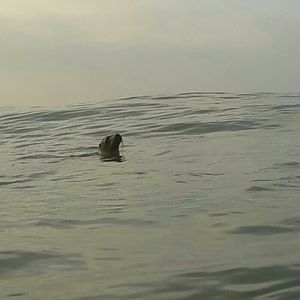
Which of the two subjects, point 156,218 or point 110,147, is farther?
point 110,147

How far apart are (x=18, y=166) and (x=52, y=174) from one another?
2.76 feet

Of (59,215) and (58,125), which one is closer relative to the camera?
(59,215)

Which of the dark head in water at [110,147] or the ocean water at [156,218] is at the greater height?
the dark head in water at [110,147]

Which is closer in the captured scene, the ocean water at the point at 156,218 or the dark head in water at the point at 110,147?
the ocean water at the point at 156,218

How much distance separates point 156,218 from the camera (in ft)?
13.8

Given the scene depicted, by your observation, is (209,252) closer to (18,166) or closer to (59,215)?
(59,215)

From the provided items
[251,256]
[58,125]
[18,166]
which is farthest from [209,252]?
[58,125]

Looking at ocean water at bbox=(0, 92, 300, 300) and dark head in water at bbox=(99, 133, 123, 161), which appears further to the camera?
dark head in water at bbox=(99, 133, 123, 161)

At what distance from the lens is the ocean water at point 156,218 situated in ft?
9.64

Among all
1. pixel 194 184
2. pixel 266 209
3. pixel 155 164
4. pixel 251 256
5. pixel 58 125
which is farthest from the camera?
pixel 58 125

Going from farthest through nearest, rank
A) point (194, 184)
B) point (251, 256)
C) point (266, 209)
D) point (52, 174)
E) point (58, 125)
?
1. point (58, 125)
2. point (52, 174)
3. point (194, 184)
4. point (266, 209)
5. point (251, 256)

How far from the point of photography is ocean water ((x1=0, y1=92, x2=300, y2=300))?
2.94 metres

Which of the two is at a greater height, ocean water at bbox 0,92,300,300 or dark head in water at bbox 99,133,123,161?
dark head in water at bbox 99,133,123,161

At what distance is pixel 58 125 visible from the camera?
12.1 m
